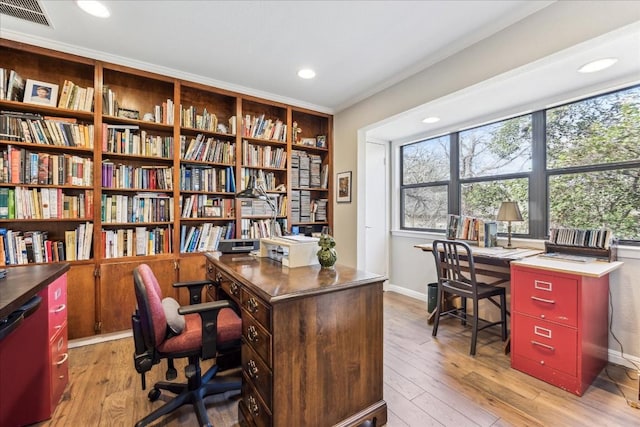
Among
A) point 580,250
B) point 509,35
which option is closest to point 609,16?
point 509,35

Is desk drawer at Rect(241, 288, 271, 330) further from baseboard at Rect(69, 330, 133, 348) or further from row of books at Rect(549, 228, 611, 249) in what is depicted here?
row of books at Rect(549, 228, 611, 249)

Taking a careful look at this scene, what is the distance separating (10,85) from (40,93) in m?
0.18

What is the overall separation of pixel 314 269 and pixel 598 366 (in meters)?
2.20

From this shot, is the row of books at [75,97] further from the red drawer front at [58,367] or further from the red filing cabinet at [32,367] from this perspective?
the red drawer front at [58,367]

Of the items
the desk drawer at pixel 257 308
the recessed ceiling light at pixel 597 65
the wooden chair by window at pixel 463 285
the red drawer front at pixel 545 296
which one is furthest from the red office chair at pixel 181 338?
the recessed ceiling light at pixel 597 65

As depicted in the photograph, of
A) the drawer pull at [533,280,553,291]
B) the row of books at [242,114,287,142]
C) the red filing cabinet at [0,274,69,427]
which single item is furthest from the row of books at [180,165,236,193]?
the drawer pull at [533,280,553,291]

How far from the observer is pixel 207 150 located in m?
3.13

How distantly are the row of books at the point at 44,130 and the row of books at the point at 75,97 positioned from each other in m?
0.13

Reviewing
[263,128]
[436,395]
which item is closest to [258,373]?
[436,395]

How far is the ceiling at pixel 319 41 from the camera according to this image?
6.40 ft

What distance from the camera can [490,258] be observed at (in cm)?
236

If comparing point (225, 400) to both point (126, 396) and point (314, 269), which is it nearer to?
point (126, 396)

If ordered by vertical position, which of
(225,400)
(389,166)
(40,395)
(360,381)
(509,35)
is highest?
(509,35)

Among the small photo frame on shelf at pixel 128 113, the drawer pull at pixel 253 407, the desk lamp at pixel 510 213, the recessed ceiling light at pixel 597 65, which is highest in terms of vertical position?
the recessed ceiling light at pixel 597 65
